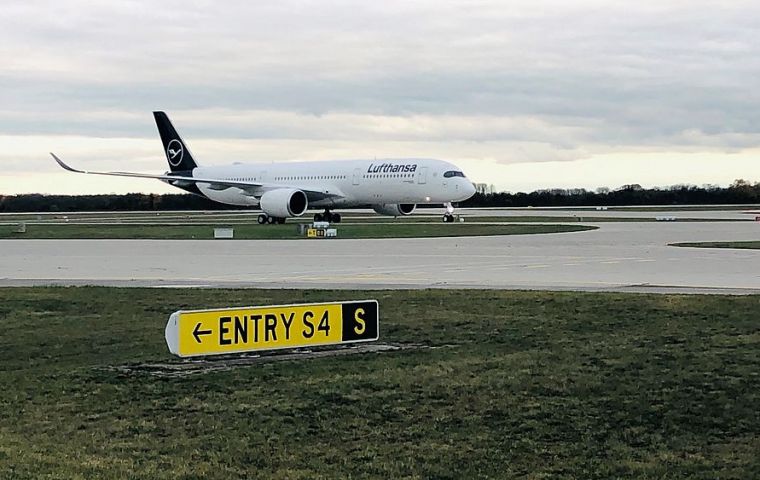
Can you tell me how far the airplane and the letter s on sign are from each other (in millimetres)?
45224

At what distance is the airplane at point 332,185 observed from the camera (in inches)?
2286

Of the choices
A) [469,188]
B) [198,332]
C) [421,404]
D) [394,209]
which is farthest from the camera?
[394,209]

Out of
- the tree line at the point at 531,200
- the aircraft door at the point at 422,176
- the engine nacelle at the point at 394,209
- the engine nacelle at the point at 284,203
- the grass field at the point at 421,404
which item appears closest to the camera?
the grass field at the point at 421,404

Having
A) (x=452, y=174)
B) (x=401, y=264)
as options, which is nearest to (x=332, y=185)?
(x=452, y=174)

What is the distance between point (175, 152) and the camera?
73.4 m

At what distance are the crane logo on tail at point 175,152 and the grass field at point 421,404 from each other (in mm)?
59329

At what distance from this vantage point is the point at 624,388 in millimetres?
9938

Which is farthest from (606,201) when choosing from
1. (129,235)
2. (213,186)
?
(129,235)

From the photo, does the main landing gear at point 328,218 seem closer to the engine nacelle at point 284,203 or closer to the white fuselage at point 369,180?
the white fuselage at point 369,180

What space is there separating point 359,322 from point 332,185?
50484 millimetres

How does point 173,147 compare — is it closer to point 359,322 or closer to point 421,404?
point 359,322

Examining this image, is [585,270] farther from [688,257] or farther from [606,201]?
[606,201]

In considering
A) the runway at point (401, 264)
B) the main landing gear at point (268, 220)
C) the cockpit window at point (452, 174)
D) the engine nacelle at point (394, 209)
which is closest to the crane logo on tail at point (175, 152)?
the main landing gear at point (268, 220)

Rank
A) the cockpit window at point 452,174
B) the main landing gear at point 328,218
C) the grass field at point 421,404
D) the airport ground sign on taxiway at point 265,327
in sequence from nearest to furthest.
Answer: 1. the grass field at point 421,404
2. the airport ground sign on taxiway at point 265,327
3. the cockpit window at point 452,174
4. the main landing gear at point 328,218
